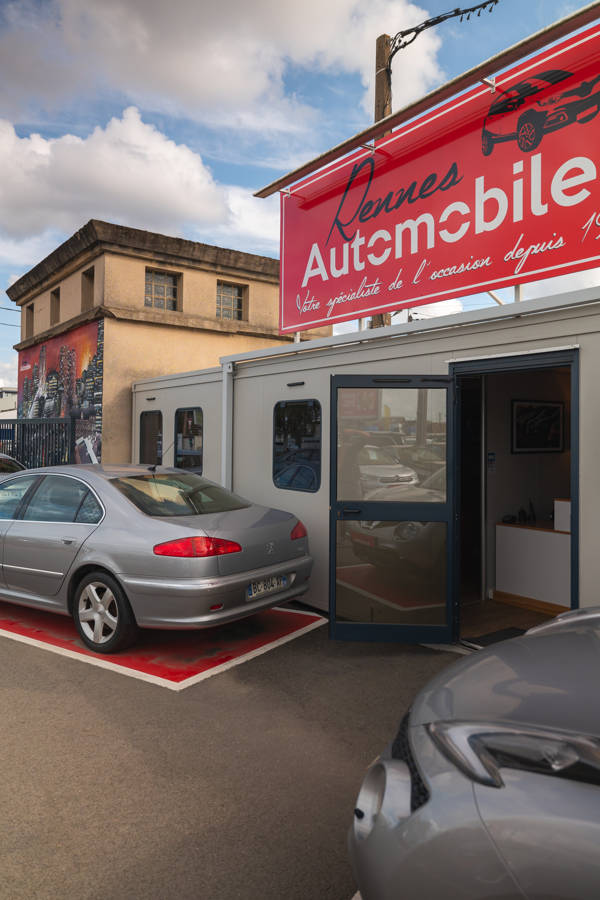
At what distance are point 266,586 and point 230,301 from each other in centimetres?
934

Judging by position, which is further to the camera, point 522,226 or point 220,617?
point 522,226

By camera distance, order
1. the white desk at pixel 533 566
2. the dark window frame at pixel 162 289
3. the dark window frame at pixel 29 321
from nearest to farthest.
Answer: the white desk at pixel 533 566 → the dark window frame at pixel 162 289 → the dark window frame at pixel 29 321

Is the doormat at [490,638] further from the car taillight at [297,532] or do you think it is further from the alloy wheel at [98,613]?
the alloy wheel at [98,613]

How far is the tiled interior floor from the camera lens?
5.90m

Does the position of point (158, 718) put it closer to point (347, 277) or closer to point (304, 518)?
point (304, 518)

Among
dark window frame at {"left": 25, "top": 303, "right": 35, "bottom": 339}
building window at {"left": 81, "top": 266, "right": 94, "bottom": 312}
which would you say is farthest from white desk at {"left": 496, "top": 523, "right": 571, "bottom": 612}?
dark window frame at {"left": 25, "top": 303, "right": 35, "bottom": 339}

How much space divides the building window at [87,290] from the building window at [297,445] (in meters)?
7.10

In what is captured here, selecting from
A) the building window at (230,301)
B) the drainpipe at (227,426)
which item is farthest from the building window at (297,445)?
the building window at (230,301)

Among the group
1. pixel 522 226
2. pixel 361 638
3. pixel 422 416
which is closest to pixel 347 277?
pixel 522 226

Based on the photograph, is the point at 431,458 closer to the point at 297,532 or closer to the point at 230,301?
the point at 297,532

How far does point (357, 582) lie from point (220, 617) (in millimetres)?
1352

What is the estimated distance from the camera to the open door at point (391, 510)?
5312mm

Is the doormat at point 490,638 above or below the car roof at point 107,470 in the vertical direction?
below

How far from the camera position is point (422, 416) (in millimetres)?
5359
